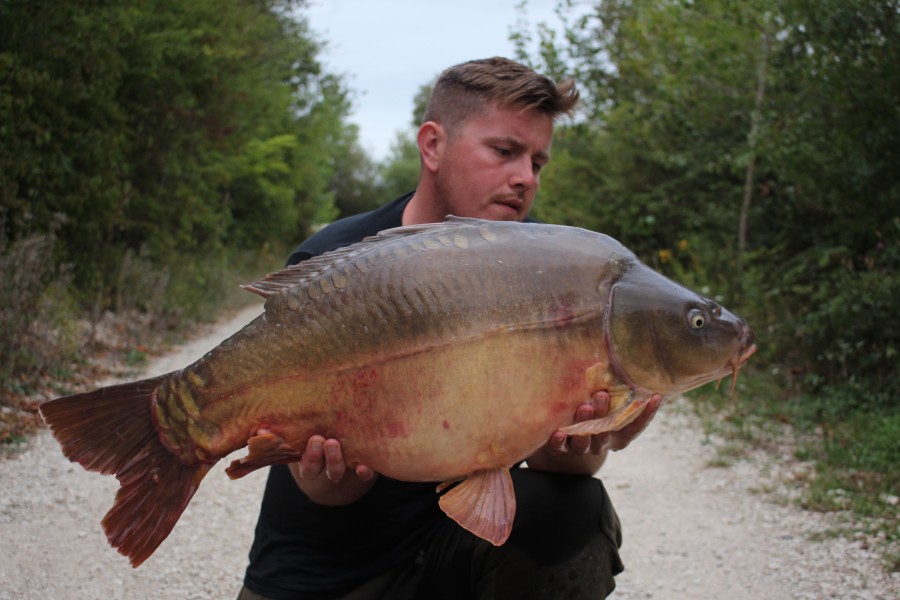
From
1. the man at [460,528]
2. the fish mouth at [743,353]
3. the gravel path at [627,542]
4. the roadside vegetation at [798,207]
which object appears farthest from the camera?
the roadside vegetation at [798,207]

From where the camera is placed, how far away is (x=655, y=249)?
12602 mm

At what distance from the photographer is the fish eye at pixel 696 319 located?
6.17 feet

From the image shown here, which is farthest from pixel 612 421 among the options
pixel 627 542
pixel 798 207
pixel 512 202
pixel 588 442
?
pixel 798 207

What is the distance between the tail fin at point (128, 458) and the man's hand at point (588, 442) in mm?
851

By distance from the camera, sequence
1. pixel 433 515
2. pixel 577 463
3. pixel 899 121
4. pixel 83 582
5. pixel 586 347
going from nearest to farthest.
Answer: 1. pixel 586 347
2. pixel 577 463
3. pixel 433 515
4. pixel 83 582
5. pixel 899 121

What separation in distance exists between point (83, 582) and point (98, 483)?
1.41m

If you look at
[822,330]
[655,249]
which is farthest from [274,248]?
[822,330]

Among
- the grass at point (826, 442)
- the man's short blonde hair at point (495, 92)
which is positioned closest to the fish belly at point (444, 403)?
the man's short blonde hair at point (495, 92)

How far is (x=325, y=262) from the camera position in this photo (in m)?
2.00

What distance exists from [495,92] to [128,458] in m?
1.60

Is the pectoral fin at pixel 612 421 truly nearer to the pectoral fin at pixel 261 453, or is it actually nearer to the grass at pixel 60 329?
the pectoral fin at pixel 261 453

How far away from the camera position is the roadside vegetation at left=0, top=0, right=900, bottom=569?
612cm

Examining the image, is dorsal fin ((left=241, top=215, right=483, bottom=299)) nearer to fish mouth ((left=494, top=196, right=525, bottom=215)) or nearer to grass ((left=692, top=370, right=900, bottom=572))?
fish mouth ((left=494, top=196, right=525, bottom=215))

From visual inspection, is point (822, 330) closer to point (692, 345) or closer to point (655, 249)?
point (692, 345)
